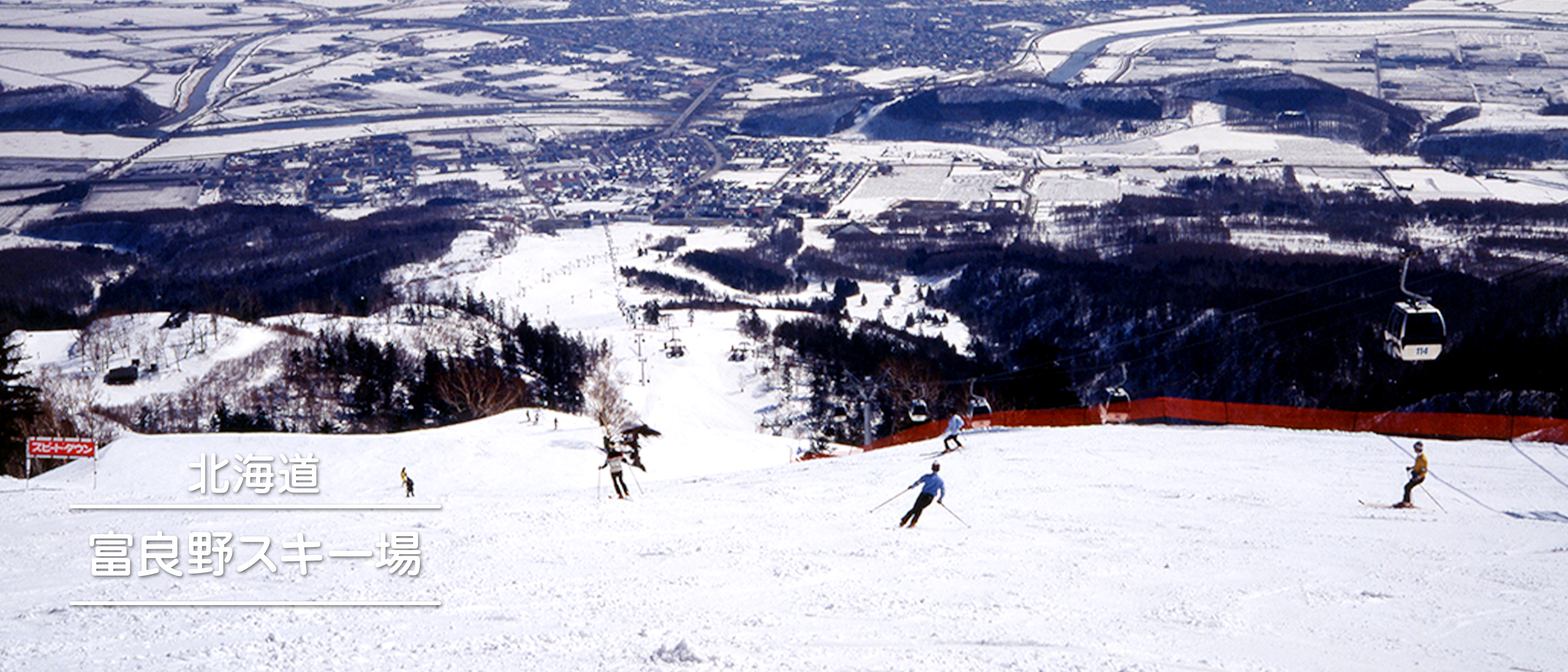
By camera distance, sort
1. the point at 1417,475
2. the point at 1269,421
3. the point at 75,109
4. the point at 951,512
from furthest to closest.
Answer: the point at 75,109
the point at 1269,421
the point at 1417,475
the point at 951,512

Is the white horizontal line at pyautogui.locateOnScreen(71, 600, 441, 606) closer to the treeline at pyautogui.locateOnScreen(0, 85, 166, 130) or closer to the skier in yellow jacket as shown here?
the skier in yellow jacket

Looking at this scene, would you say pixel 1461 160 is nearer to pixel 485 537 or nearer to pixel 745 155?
pixel 745 155

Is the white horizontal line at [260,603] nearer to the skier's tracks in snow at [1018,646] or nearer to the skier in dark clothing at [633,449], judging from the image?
the skier's tracks in snow at [1018,646]

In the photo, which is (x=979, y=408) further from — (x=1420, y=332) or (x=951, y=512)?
(x=951, y=512)

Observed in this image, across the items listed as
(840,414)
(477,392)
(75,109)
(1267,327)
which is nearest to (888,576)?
(840,414)

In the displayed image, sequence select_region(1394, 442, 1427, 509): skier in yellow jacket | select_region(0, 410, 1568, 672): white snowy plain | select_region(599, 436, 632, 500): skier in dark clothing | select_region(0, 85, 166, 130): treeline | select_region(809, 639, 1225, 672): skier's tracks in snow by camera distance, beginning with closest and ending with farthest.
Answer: select_region(809, 639, 1225, 672): skier's tracks in snow
select_region(0, 410, 1568, 672): white snowy plain
select_region(1394, 442, 1427, 509): skier in yellow jacket
select_region(599, 436, 632, 500): skier in dark clothing
select_region(0, 85, 166, 130): treeline

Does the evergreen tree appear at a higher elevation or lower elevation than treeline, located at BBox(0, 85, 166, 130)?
lower

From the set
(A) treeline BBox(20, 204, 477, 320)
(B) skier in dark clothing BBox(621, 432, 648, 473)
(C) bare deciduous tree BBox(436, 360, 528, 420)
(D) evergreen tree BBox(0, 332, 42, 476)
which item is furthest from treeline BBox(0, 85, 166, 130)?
(B) skier in dark clothing BBox(621, 432, 648, 473)
